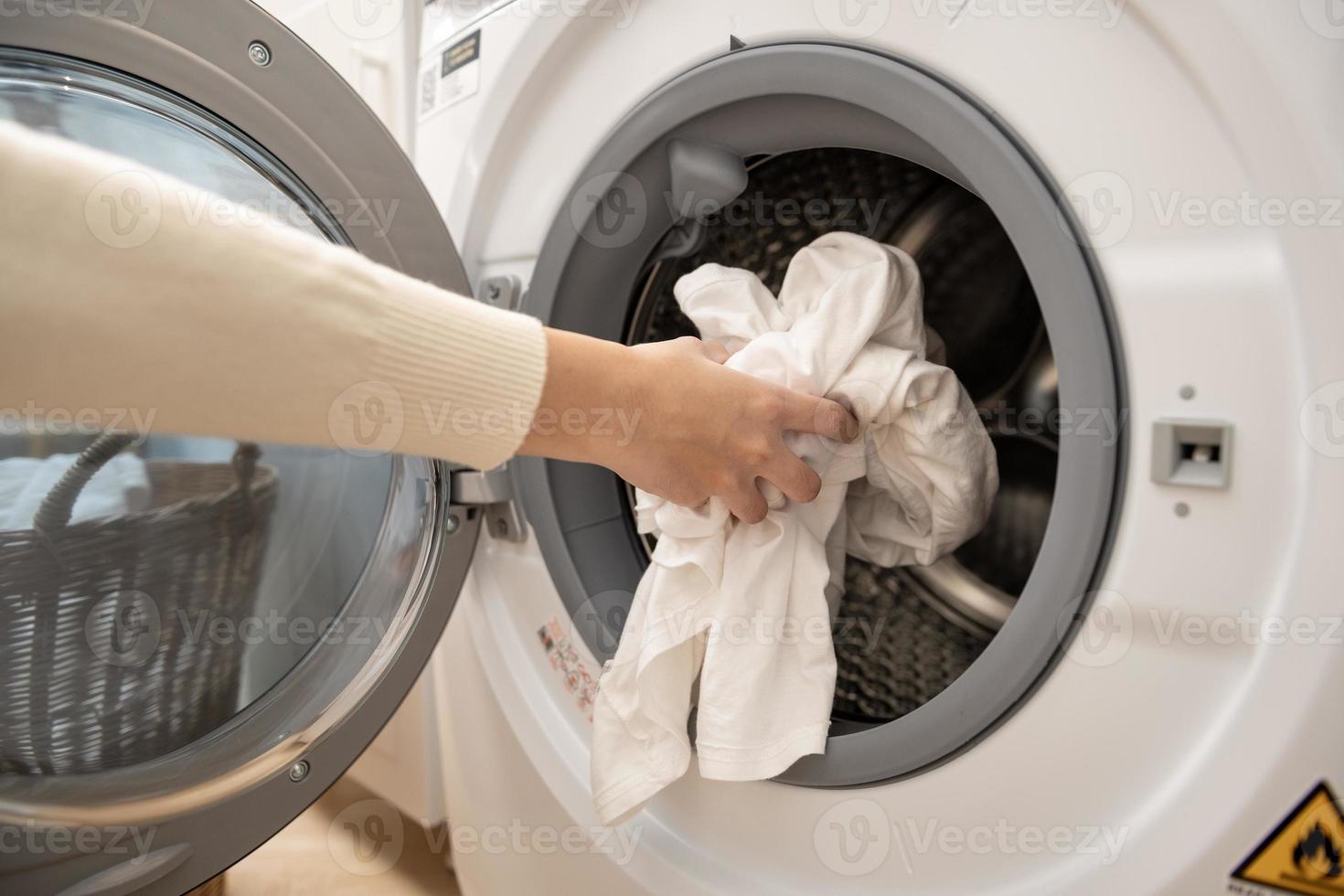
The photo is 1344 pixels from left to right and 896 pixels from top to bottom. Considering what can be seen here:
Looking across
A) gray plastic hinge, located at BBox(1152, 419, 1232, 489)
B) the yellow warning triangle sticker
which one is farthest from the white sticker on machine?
the yellow warning triangle sticker

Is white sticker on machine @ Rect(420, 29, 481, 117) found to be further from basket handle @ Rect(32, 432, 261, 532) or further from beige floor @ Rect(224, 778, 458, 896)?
beige floor @ Rect(224, 778, 458, 896)

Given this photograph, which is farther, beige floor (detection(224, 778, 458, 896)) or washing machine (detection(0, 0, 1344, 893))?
beige floor (detection(224, 778, 458, 896))

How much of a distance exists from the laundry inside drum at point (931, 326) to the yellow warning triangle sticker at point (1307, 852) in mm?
273

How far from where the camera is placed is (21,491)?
0.62 meters

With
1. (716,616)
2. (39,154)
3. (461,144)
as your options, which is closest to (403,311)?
(39,154)

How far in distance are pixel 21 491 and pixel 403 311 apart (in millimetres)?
416

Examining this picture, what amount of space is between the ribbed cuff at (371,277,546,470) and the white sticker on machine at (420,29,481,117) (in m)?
0.35

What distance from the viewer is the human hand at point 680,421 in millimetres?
479

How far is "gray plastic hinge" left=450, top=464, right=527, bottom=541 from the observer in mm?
667

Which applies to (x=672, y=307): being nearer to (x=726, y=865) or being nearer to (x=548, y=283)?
(x=548, y=283)

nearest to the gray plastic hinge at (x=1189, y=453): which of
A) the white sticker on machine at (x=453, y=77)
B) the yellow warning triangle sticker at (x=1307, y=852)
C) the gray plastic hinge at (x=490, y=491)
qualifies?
the yellow warning triangle sticker at (x=1307, y=852)

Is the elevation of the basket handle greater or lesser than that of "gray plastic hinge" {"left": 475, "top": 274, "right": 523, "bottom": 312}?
lesser

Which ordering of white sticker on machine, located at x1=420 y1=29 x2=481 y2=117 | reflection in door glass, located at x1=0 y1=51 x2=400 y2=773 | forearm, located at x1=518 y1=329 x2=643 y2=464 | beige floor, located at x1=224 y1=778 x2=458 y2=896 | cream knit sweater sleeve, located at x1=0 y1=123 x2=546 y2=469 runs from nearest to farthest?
1. cream knit sweater sleeve, located at x1=0 y1=123 x2=546 y2=469
2. forearm, located at x1=518 y1=329 x2=643 y2=464
3. reflection in door glass, located at x1=0 y1=51 x2=400 y2=773
4. white sticker on machine, located at x1=420 y1=29 x2=481 y2=117
5. beige floor, located at x1=224 y1=778 x2=458 y2=896

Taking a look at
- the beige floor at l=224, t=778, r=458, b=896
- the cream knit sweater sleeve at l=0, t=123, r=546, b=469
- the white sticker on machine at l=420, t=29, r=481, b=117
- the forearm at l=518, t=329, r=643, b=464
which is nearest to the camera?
the cream knit sweater sleeve at l=0, t=123, r=546, b=469
